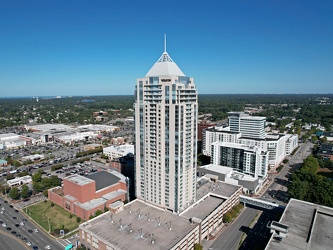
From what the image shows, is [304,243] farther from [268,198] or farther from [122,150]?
[122,150]

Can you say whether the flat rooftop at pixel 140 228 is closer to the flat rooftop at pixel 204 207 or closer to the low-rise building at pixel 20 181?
the flat rooftop at pixel 204 207

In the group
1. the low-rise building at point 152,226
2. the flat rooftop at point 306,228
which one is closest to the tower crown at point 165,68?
the low-rise building at point 152,226

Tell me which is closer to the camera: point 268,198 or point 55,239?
point 55,239

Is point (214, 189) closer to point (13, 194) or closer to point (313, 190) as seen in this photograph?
point (313, 190)

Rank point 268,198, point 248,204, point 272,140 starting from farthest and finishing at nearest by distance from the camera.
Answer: point 272,140, point 268,198, point 248,204

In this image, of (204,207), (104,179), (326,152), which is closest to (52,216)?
(104,179)

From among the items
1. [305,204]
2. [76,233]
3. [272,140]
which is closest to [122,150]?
[76,233]
